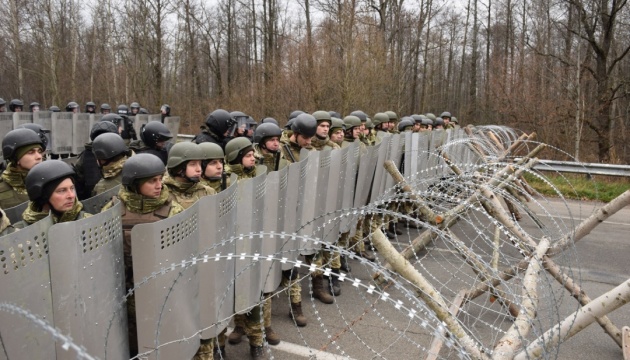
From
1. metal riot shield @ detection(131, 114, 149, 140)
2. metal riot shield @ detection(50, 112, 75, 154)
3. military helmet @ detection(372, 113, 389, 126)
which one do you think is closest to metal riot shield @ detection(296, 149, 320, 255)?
military helmet @ detection(372, 113, 389, 126)

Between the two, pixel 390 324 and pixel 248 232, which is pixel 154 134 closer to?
pixel 248 232

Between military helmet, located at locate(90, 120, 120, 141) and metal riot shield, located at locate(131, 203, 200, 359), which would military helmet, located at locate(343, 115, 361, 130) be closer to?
military helmet, located at locate(90, 120, 120, 141)

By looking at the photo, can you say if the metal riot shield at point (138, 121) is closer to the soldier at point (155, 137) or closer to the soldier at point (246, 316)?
the soldier at point (155, 137)

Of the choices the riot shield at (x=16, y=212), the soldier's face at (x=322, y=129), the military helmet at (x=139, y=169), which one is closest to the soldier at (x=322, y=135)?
the soldier's face at (x=322, y=129)

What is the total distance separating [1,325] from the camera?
1.79 metres

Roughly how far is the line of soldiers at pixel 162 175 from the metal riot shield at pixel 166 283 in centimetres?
25

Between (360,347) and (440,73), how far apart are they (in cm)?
4240

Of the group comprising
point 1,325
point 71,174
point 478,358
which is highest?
point 71,174

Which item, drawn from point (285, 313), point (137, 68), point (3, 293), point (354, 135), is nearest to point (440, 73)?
point (137, 68)

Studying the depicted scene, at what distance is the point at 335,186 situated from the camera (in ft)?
17.2

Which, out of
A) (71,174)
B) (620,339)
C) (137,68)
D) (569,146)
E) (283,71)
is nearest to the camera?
(71,174)

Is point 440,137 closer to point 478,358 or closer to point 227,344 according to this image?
point 227,344

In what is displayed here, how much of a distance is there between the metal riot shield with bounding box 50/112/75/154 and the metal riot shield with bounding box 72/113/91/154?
0.10 m

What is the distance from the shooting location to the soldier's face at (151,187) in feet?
9.49
